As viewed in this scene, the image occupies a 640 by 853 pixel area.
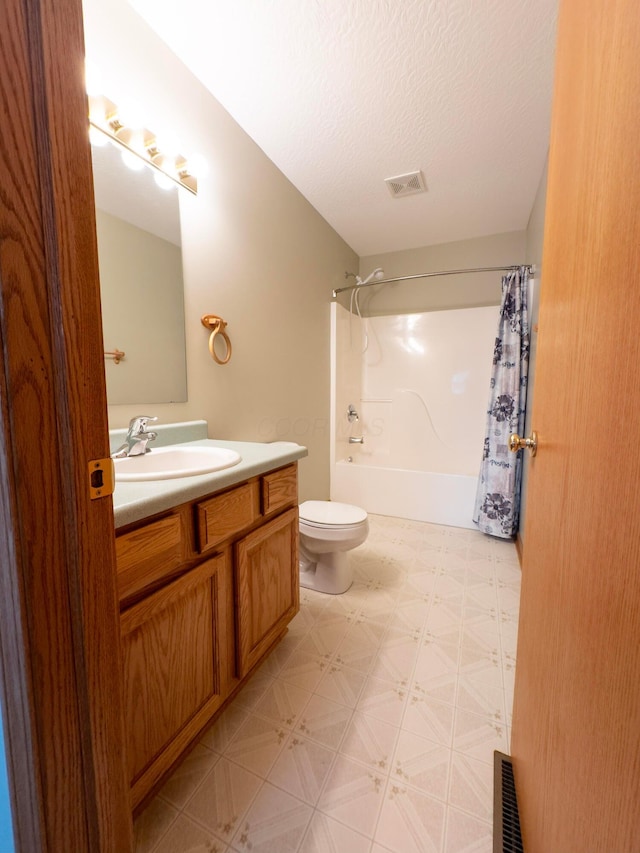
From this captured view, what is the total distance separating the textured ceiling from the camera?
1.22 metres

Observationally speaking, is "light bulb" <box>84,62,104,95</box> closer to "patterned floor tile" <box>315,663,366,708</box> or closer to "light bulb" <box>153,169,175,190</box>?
"light bulb" <box>153,169,175,190</box>

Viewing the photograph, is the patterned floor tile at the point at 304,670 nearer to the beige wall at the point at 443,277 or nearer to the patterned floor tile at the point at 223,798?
the patterned floor tile at the point at 223,798

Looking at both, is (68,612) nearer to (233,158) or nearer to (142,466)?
(142,466)

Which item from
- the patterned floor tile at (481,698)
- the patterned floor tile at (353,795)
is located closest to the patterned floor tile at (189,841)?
the patterned floor tile at (353,795)

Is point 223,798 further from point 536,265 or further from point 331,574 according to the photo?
point 536,265

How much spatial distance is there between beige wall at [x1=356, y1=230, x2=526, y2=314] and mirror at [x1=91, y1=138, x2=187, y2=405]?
192 cm

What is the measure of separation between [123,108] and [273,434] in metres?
1.50

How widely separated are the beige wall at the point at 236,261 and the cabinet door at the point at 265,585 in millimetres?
618

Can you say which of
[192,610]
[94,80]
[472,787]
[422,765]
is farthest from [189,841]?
[94,80]

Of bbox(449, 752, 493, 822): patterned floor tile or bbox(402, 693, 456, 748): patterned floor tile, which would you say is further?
bbox(402, 693, 456, 748): patterned floor tile

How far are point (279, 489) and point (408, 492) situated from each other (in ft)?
5.79

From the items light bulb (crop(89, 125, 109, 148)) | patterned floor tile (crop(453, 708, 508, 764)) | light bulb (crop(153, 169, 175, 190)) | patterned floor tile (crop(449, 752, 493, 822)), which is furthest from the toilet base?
light bulb (crop(89, 125, 109, 148))

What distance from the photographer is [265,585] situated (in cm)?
122

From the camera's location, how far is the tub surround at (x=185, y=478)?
28.5 inches
